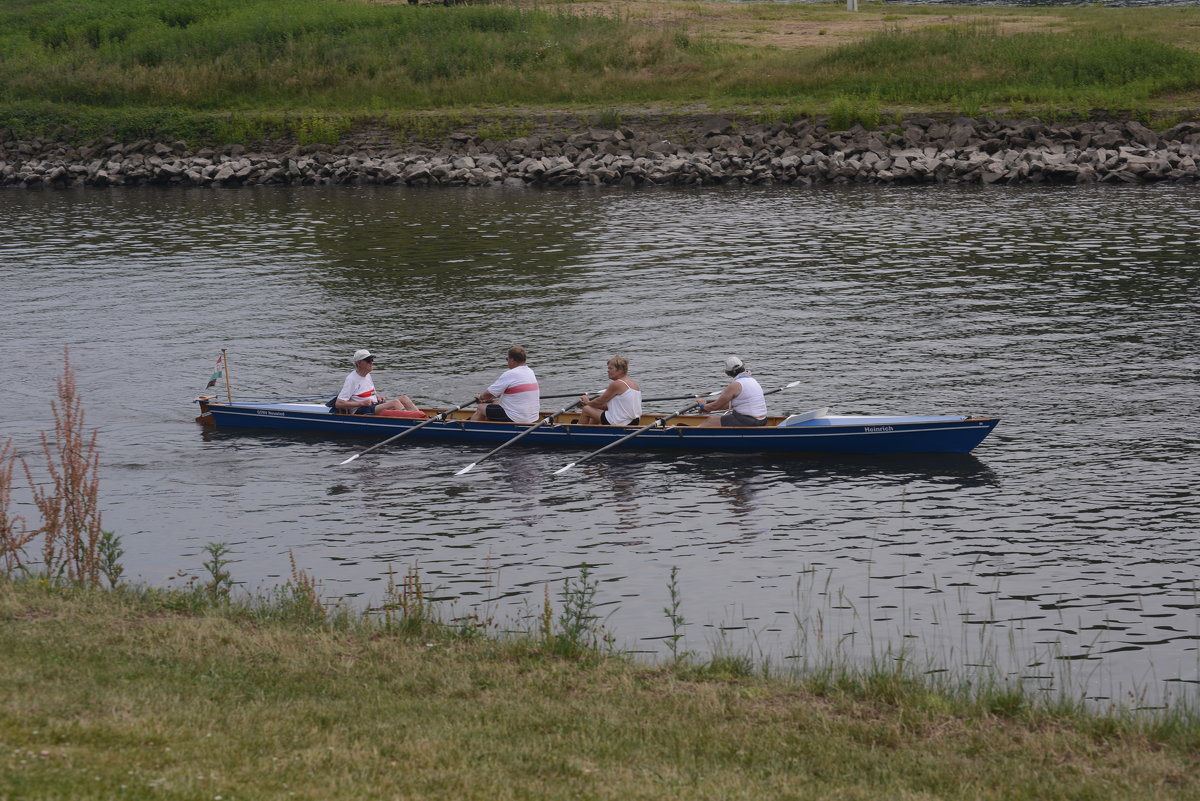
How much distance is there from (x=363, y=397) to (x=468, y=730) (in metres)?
14.7

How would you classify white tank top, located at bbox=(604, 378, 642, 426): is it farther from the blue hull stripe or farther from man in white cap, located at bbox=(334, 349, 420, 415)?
man in white cap, located at bbox=(334, 349, 420, 415)

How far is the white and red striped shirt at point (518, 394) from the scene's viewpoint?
23.4 m

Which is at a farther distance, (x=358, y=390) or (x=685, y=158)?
(x=685, y=158)

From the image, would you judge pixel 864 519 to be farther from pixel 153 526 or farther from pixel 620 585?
pixel 153 526

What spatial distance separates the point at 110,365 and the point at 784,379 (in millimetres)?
15273

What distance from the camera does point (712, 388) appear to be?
2634cm

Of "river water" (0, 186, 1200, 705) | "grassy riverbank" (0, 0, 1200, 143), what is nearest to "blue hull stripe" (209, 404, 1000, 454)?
"river water" (0, 186, 1200, 705)

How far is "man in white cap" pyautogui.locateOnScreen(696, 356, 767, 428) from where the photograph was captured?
73.2 feet

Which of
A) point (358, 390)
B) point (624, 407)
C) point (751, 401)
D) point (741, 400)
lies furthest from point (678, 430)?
point (358, 390)

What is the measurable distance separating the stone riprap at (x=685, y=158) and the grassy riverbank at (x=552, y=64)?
1.66 metres

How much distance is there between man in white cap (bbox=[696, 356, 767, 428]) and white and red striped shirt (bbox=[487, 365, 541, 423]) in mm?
3145

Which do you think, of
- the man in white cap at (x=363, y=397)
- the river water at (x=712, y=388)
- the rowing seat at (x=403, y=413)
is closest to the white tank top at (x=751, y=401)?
the river water at (x=712, y=388)

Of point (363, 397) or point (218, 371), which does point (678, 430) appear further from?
point (218, 371)

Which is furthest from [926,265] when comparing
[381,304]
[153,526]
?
[153,526]
